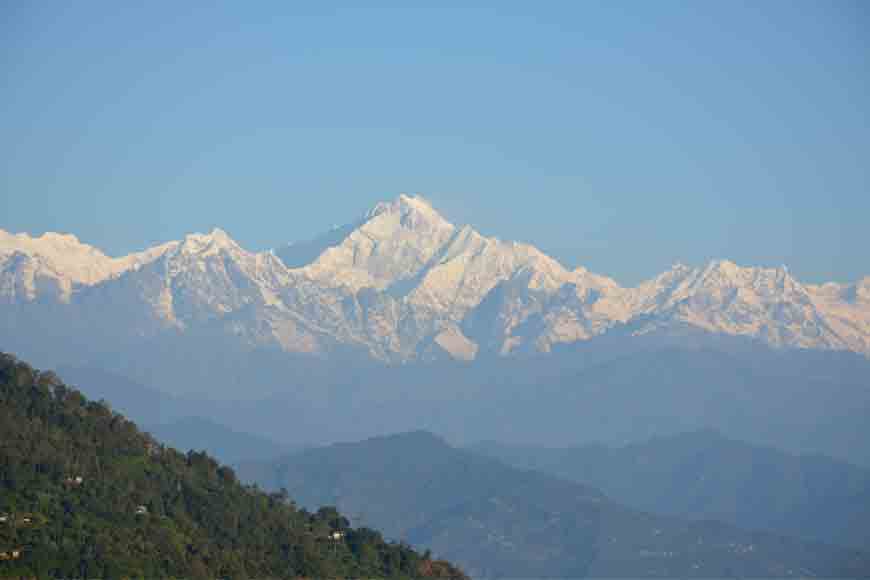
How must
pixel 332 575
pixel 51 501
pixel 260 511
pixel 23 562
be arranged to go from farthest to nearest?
pixel 260 511 → pixel 332 575 → pixel 51 501 → pixel 23 562

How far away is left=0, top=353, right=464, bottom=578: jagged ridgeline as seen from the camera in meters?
154

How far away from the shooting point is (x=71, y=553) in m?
153

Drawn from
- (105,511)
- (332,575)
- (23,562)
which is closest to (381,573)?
(332,575)

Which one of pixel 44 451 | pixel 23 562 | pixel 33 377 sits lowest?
pixel 23 562

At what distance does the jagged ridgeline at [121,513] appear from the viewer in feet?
507

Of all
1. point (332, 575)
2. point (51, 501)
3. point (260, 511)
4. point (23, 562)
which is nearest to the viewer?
point (23, 562)

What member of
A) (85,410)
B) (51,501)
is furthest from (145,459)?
(51,501)

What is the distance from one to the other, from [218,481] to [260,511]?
8.69 metres

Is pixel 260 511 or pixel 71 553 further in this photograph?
pixel 260 511

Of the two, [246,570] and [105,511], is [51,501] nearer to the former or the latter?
[105,511]

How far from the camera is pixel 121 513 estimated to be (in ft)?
548

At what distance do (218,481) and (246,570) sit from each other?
30310 millimetres

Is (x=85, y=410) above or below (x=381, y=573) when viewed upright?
above

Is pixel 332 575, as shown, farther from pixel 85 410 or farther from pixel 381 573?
pixel 85 410
